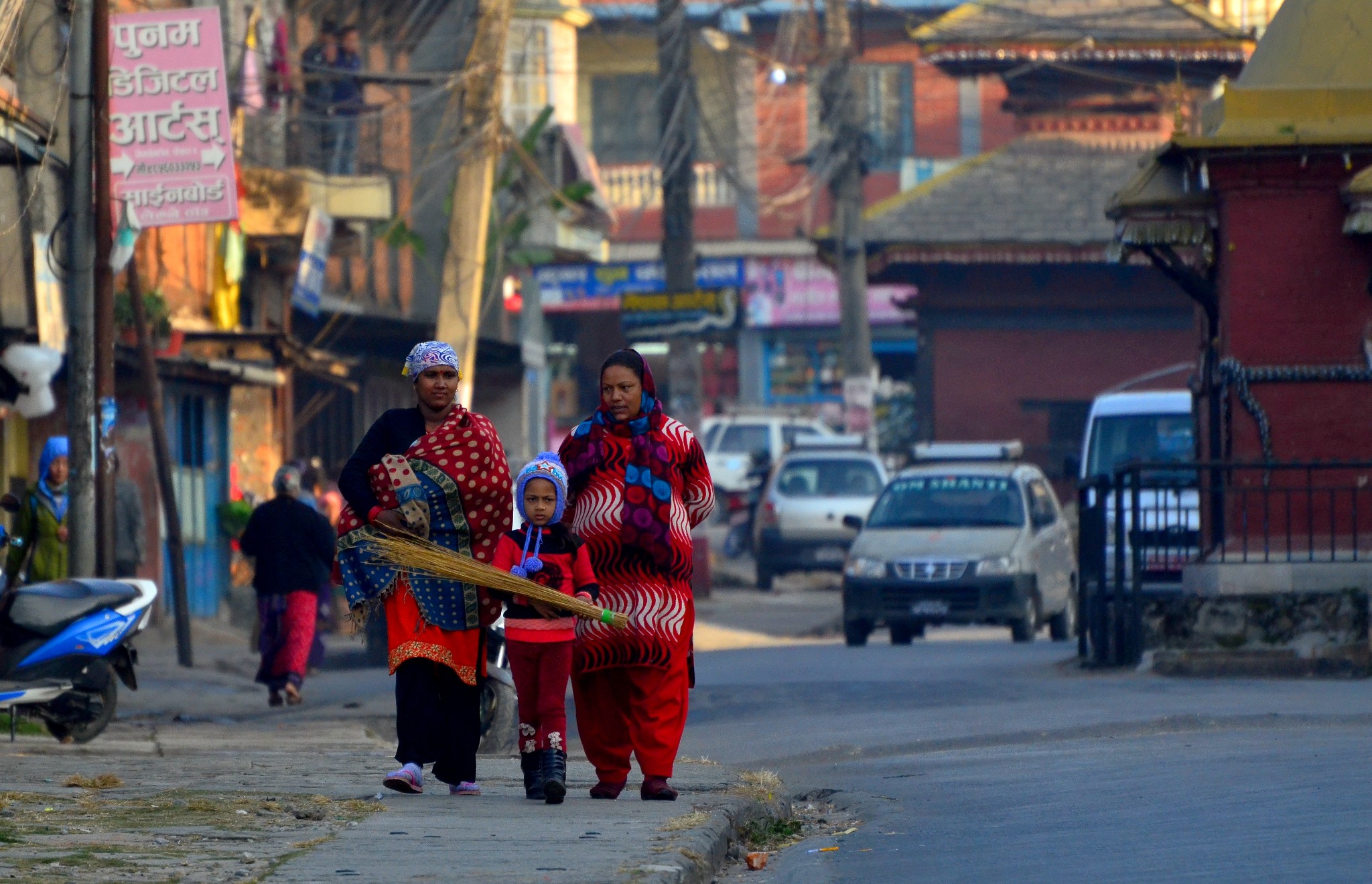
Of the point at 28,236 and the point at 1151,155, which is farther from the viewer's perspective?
the point at 28,236

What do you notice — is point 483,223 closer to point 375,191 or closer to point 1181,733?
point 375,191

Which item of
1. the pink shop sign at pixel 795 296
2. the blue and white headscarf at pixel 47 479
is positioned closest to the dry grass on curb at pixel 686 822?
the blue and white headscarf at pixel 47 479

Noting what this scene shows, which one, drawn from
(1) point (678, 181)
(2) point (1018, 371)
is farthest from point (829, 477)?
(1) point (678, 181)

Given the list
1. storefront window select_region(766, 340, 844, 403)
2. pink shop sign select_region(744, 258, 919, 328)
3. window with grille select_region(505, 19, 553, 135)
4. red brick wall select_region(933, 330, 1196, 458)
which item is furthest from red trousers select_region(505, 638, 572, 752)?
storefront window select_region(766, 340, 844, 403)

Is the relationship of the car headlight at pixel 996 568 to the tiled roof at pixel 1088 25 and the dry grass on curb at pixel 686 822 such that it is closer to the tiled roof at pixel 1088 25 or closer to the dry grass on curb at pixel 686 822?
the dry grass on curb at pixel 686 822

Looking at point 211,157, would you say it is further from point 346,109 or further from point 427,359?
point 346,109

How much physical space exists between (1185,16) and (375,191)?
1255 centimetres

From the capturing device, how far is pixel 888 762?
9.91m

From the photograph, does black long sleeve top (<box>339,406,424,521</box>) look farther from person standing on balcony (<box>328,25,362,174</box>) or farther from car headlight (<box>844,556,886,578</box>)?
person standing on balcony (<box>328,25,362,174</box>)

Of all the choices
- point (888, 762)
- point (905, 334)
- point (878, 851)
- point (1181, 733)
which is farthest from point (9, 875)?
point (905, 334)

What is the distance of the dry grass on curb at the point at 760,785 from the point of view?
26.6 feet

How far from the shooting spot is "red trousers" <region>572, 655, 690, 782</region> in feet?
25.4

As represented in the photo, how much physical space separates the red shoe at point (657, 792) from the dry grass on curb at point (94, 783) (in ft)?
7.09

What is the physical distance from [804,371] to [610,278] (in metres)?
6.79
